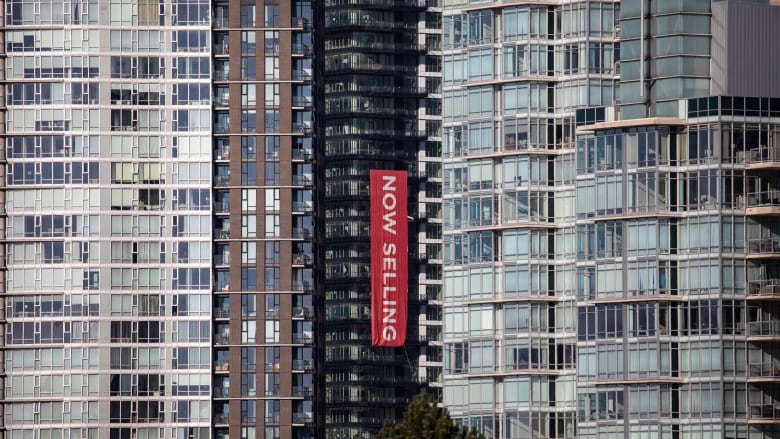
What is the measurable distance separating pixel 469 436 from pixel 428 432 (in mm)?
2499

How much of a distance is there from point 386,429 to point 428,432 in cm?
394

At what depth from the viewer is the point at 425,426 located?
176375mm

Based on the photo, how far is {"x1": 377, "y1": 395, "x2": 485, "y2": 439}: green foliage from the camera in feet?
577

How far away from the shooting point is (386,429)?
179000mm

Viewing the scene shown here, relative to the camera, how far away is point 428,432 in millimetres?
176000

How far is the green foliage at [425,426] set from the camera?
577 ft

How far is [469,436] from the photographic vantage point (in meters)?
176

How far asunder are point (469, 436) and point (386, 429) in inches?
231
